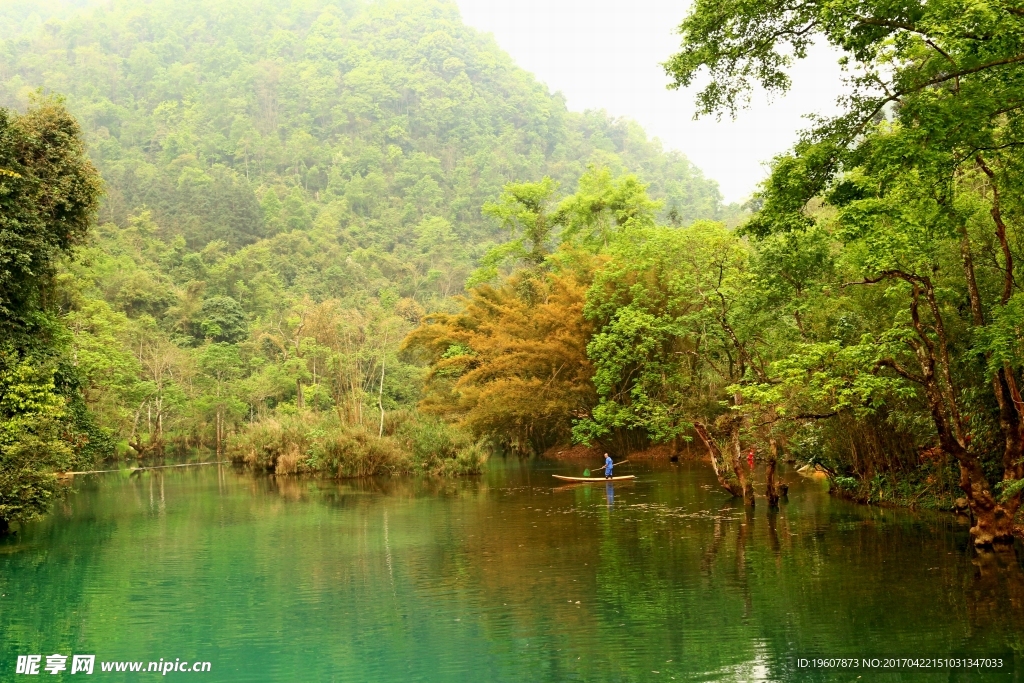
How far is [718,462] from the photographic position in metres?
21.2

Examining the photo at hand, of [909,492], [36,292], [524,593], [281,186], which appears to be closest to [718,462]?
[909,492]

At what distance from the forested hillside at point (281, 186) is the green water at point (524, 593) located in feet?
31.6

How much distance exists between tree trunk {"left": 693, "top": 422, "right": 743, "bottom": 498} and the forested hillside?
44.8ft

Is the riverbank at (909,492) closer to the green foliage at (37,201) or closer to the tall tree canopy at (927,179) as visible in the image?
the tall tree canopy at (927,179)

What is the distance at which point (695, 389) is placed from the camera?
2558 centimetres

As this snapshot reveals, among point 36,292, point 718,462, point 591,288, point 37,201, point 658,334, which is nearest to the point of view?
point 37,201

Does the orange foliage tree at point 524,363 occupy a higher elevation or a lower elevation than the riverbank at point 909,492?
higher

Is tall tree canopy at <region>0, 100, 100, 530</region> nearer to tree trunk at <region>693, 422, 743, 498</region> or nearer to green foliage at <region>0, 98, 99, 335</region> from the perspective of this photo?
green foliage at <region>0, 98, 99, 335</region>

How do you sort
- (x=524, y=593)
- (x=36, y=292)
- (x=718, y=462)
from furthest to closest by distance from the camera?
(x=718, y=462)
(x=36, y=292)
(x=524, y=593)

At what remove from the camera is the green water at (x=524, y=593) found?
9445 mm

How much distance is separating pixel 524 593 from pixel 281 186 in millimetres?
100714

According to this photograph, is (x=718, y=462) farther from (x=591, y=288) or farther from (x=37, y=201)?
(x=37, y=201)

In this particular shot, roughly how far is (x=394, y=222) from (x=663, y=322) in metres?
74.5

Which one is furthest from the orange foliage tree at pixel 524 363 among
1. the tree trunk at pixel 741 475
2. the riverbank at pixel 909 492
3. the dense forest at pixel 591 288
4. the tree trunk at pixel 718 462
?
the tree trunk at pixel 741 475
